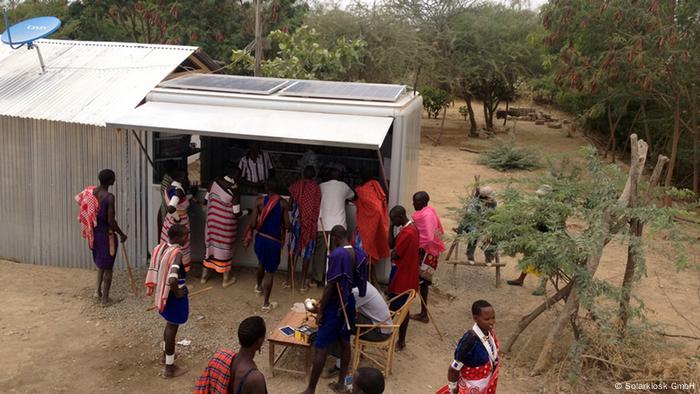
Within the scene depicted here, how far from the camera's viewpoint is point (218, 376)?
3527mm

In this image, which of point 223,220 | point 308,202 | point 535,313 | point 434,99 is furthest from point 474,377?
point 434,99

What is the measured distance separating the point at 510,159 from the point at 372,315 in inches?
536

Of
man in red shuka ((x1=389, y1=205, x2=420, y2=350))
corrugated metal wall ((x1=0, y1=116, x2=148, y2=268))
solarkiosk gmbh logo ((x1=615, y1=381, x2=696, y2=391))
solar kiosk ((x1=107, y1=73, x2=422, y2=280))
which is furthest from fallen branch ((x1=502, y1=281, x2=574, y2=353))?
corrugated metal wall ((x1=0, y1=116, x2=148, y2=268))

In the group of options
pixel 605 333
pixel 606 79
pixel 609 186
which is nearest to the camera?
pixel 605 333

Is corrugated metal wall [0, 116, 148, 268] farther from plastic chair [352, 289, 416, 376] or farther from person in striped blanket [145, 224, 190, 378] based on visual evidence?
plastic chair [352, 289, 416, 376]

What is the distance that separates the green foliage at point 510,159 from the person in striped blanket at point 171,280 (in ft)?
45.9

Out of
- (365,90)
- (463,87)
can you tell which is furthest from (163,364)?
(463,87)

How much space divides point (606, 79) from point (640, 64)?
1.74 metres

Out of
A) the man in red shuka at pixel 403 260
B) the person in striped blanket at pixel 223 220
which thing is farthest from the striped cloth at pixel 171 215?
the man in red shuka at pixel 403 260

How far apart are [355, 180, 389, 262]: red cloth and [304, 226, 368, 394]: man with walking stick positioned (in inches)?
69.7

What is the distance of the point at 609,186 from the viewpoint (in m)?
5.74

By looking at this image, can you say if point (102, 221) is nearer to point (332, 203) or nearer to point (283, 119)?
point (283, 119)

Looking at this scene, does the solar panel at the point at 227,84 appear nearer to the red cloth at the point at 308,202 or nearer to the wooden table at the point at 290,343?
the red cloth at the point at 308,202

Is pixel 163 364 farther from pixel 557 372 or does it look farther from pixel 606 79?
pixel 606 79
